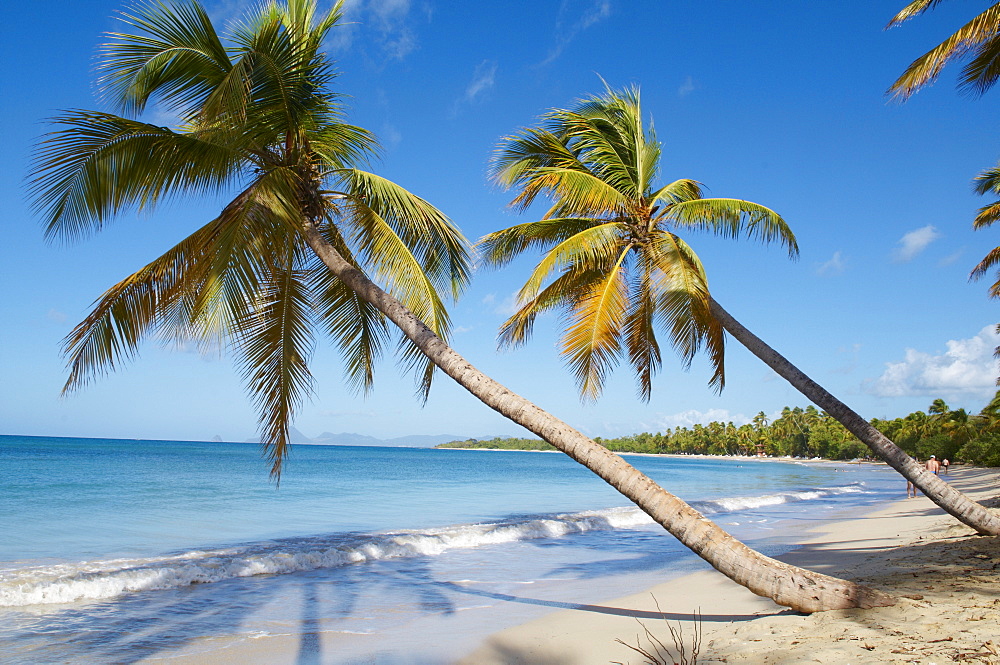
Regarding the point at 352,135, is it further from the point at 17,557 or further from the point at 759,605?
the point at 17,557

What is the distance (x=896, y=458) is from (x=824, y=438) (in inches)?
4131

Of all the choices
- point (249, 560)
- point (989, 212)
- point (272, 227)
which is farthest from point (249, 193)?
point (989, 212)

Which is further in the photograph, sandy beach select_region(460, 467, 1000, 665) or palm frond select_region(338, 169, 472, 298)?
palm frond select_region(338, 169, 472, 298)

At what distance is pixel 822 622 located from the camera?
452 centimetres

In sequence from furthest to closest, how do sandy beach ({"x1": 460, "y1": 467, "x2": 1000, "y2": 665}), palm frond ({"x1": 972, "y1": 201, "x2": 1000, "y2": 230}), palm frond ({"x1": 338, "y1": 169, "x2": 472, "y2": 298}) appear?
palm frond ({"x1": 972, "y1": 201, "x2": 1000, "y2": 230}), palm frond ({"x1": 338, "y1": 169, "x2": 472, "y2": 298}), sandy beach ({"x1": 460, "y1": 467, "x2": 1000, "y2": 665})

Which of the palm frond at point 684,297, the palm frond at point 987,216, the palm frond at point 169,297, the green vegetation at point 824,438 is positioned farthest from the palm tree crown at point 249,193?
the green vegetation at point 824,438

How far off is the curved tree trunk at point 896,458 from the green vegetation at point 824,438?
40794 millimetres

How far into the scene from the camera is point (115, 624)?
23.6 ft

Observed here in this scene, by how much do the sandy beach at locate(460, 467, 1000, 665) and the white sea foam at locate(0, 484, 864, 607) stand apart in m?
5.72

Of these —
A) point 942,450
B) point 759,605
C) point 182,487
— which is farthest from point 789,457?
point 759,605

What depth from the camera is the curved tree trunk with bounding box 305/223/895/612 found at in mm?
4492

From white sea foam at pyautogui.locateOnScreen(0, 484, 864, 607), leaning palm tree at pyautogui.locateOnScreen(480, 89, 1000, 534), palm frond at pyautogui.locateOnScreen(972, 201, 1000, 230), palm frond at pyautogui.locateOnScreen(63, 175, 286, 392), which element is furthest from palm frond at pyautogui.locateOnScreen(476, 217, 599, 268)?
palm frond at pyautogui.locateOnScreen(972, 201, 1000, 230)

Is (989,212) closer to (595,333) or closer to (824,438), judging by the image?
(595,333)

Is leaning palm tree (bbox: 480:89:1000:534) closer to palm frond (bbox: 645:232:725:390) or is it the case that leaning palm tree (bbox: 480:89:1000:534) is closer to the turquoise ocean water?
palm frond (bbox: 645:232:725:390)
